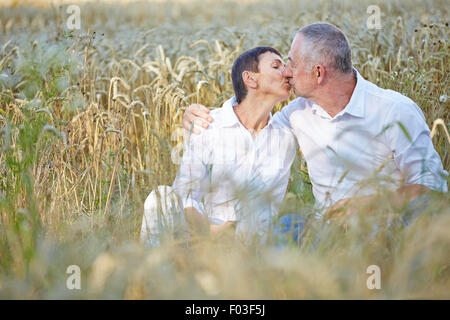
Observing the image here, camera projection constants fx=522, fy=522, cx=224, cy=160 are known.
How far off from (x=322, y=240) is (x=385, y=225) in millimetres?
240

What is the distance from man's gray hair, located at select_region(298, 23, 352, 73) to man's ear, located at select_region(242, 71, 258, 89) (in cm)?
28

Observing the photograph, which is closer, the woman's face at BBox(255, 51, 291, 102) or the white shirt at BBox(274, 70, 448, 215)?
the white shirt at BBox(274, 70, 448, 215)

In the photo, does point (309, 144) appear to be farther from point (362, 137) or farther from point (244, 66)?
point (244, 66)

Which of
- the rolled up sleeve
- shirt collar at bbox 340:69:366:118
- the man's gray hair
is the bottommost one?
the rolled up sleeve

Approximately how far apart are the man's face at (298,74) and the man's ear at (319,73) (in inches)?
1.0

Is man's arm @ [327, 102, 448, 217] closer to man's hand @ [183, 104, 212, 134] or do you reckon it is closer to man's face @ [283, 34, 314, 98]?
man's face @ [283, 34, 314, 98]

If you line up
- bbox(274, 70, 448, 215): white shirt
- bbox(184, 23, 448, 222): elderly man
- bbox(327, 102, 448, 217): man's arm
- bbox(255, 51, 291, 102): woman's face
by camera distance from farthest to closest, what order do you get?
bbox(255, 51, 291, 102): woman's face → bbox(184, 23, 448, 222): elderly man → bbox(274, 70, 448, 215): white shirt → bbox(327, 102, 448, 217): man's arm

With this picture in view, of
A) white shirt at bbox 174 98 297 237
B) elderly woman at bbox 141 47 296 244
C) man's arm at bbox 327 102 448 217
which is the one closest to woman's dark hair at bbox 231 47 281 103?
elderly woman at bbox 141 47 296 244

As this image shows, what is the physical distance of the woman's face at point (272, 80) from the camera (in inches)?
112

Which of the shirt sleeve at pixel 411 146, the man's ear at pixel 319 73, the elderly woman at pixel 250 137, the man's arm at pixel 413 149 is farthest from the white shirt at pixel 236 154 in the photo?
the shirt sleeve at pixel 411 146

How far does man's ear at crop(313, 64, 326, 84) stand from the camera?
9.19 ft

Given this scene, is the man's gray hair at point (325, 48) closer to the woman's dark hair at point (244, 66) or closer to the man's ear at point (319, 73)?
the man's ear at point (319, 73)

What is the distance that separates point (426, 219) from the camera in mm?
1832
